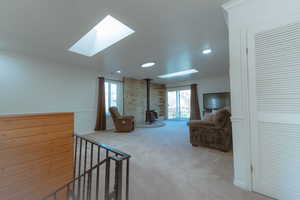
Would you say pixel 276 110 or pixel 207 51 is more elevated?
pixel 207 51

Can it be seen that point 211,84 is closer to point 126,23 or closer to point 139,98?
point 139,98

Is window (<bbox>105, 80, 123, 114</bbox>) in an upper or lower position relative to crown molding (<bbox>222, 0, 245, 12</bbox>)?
lower

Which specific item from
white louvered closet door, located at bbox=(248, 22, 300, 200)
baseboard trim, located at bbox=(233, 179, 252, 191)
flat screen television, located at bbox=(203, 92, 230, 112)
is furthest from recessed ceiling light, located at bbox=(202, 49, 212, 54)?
flat screen television, located at bbox=(203, 92, 230, 112)

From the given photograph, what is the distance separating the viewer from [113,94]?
592cm

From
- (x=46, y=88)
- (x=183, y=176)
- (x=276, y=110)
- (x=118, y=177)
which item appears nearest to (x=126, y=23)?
(x=118, y=177)

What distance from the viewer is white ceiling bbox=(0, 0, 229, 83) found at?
5.65 ft

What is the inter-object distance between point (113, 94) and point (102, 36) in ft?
10.4

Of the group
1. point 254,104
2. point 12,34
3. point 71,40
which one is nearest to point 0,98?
point 12,34

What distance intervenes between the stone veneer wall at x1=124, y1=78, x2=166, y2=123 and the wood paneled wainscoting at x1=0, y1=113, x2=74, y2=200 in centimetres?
463

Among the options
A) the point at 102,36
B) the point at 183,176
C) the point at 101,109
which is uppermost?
the point at 102,36

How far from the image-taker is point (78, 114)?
4.71 m

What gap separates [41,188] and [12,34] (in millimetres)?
2830

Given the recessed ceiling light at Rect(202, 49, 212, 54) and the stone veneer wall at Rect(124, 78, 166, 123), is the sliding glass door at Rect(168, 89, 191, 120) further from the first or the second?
the recessed ceiling light at Rect(202, 49, 212, 54)

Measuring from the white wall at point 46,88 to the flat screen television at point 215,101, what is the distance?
5.57m
